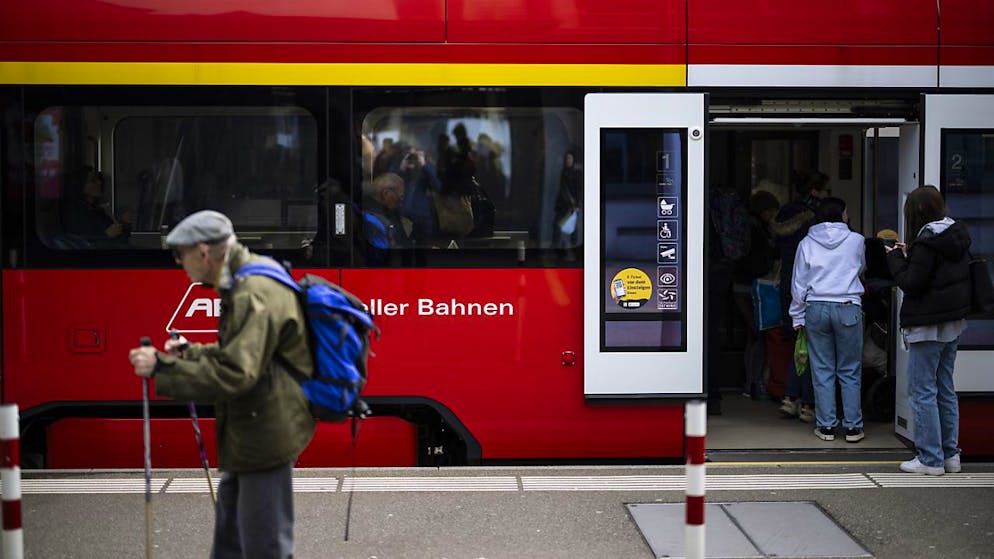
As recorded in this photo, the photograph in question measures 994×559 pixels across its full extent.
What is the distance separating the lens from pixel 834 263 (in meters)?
7.57

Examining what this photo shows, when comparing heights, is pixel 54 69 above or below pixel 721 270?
above

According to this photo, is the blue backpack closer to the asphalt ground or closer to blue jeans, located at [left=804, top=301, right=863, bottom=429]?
the asphalt ground

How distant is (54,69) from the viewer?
21.8ft

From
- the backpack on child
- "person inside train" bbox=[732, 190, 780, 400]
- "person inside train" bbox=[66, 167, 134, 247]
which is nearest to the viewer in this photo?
"person inside train" bbox=[66, 167, 134, 247]

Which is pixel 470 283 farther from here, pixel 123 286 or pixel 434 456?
pixel 123 286

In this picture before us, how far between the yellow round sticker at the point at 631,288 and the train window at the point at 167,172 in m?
1.70

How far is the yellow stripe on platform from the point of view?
665cm

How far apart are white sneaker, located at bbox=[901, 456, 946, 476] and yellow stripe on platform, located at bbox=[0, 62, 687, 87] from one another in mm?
2398

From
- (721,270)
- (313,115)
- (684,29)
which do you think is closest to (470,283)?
(313,115)

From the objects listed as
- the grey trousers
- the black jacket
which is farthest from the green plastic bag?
the grey trousers

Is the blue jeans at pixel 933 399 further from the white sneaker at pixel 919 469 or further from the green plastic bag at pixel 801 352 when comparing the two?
the green plastic bag at pixel 801 352

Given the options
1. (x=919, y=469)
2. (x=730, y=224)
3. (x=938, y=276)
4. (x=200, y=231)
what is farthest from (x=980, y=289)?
(x=200, y=231)

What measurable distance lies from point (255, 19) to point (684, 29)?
2338mm

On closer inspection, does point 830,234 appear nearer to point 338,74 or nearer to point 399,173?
point 399,173
